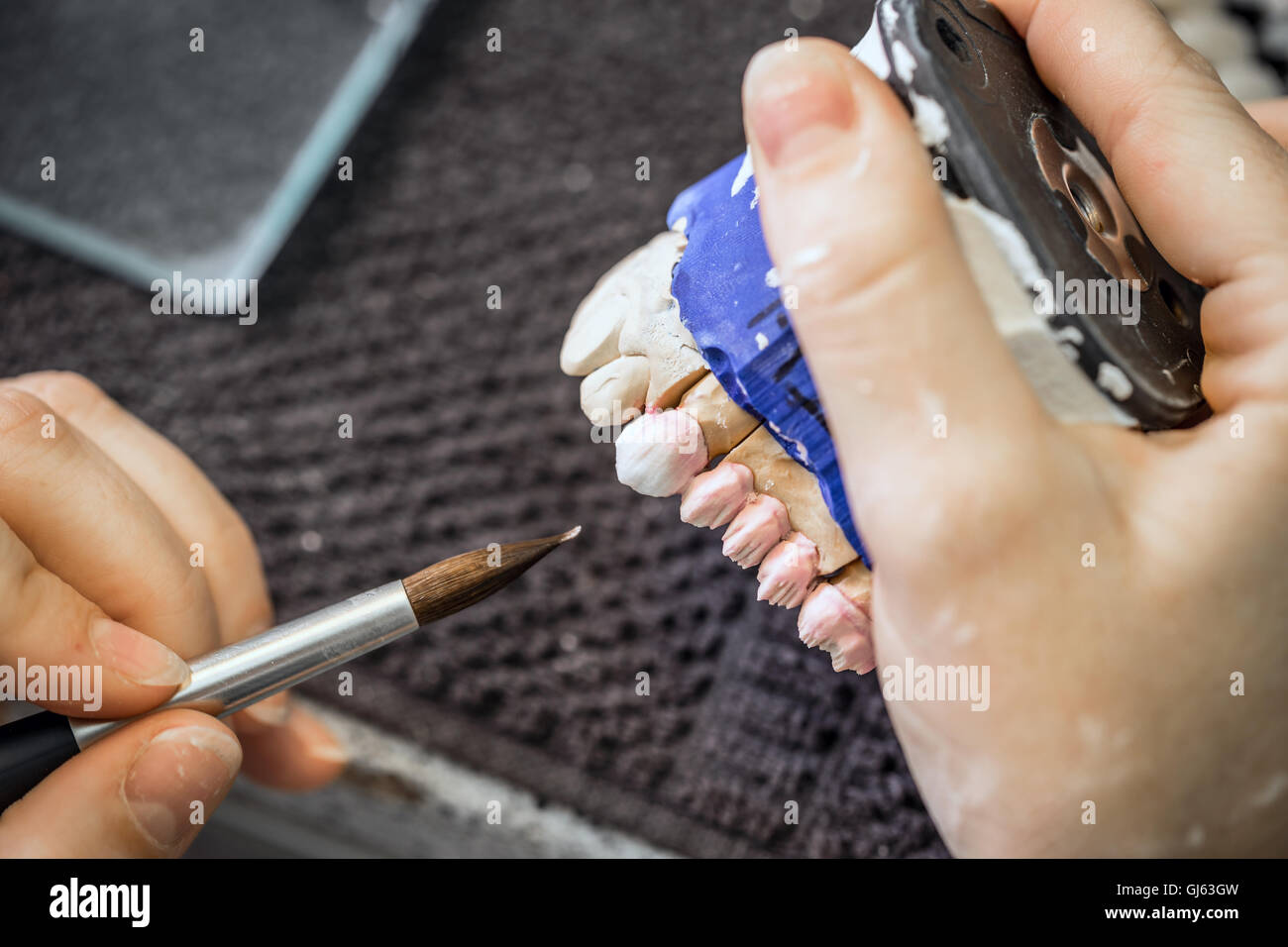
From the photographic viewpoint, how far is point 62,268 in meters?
0.68

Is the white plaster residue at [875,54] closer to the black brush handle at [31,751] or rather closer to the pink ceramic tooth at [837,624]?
the pink ceramic tooth at [837,624]

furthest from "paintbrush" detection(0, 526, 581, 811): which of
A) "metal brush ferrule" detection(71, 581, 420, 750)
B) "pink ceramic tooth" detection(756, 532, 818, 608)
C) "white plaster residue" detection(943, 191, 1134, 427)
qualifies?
"white plaster residue" detection(943, 191, 1134, 427)

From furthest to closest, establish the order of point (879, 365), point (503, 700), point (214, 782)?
point (503, 700), point (214, 782), point (879, 365)

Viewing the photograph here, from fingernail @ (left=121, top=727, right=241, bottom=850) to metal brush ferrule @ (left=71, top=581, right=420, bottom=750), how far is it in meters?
0.02

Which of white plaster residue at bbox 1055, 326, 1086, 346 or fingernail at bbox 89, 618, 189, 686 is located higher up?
white plaster residue at bbox 1055, 326, 1086, 346

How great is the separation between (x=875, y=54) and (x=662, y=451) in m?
0.15

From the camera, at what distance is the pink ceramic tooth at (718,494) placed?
1.10 feet

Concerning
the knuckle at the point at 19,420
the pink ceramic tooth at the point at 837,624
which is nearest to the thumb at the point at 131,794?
the knuckle at the point at 19,420

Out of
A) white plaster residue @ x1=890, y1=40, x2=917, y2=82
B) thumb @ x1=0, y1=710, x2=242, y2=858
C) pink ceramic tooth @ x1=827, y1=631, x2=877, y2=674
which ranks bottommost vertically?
thumb @ x1=0, y1=710, x2=242, y2=858

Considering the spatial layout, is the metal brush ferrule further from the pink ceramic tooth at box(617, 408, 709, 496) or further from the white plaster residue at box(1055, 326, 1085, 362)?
the white plaster residue at box(1055, 326, 1085, 362)

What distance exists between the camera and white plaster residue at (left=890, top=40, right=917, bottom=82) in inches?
11.0
